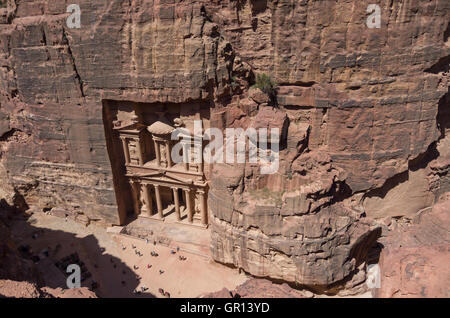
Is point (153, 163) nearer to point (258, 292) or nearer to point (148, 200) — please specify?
point (148, 200)

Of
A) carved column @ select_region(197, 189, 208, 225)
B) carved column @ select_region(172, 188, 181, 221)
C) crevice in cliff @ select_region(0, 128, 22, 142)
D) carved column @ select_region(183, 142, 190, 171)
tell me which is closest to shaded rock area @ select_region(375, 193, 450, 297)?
carved column @ select_region(197, 189, 208, 225)

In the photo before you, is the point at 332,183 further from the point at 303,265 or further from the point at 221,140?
the point at 221,140

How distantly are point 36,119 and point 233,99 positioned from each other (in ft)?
37.7

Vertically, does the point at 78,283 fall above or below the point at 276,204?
below

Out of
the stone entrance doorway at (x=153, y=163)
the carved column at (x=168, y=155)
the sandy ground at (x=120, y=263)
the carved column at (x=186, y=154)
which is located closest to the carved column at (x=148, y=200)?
the stone entrance doorway at (x=153, y=163)

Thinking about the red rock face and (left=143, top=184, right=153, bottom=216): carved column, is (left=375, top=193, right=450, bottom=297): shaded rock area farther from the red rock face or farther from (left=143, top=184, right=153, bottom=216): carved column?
(left=143, top=184, right=153, bottom=216): carved column

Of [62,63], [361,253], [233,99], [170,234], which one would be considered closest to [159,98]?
[233,99]

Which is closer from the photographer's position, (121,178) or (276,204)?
(276,204)

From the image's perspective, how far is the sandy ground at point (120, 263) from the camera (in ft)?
52.5

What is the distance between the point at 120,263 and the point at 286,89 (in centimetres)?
1218

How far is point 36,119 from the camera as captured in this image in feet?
63.5

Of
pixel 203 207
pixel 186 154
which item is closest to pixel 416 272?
pixel 203 207

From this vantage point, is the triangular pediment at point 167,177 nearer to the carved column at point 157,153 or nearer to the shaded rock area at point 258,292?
the carved column at point 157,153

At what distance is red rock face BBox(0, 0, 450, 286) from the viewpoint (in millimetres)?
13992
